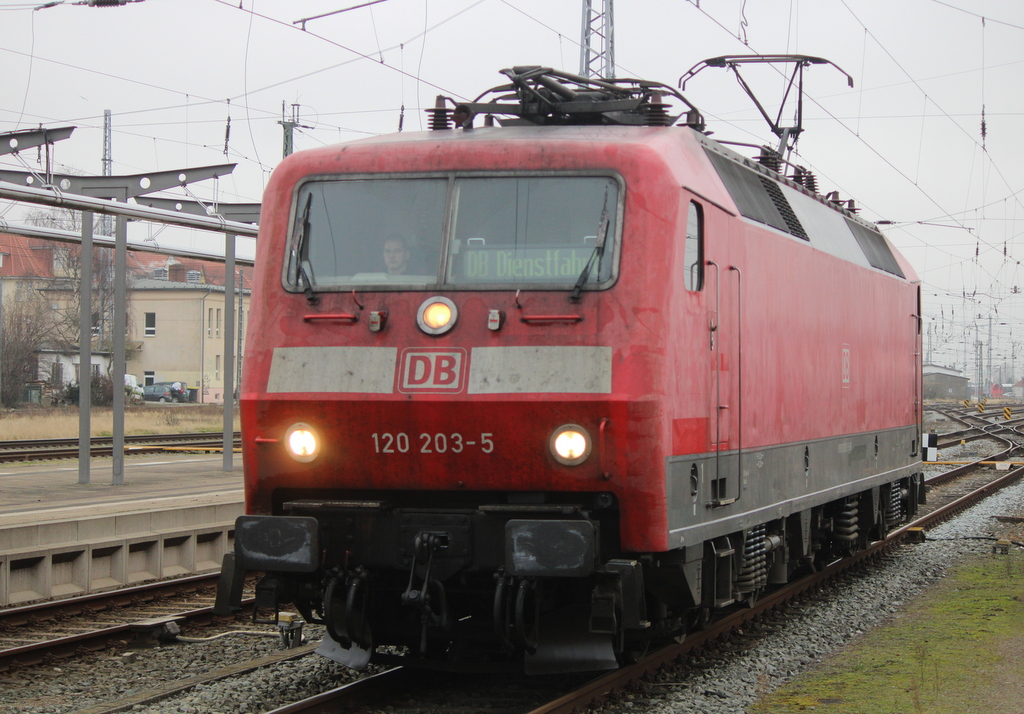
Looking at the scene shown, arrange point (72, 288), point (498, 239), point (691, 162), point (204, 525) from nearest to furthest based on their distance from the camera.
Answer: point (498, 239) → point (691, 162) → point (204, 525) → point (72, 288)

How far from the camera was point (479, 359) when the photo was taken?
675 centimetres

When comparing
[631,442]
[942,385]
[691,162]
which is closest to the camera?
[631,442]

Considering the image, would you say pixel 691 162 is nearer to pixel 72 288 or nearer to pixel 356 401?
pixel 356 401

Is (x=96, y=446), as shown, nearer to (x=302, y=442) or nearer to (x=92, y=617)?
(x=92, y=617)

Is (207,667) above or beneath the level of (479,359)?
beneath

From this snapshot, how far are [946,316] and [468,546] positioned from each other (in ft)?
264

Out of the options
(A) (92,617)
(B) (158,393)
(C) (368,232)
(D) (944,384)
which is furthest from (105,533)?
A: (D) (944,384)

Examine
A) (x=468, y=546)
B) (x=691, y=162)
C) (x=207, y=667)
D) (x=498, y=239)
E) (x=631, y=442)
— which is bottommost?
(x=207, y=667)

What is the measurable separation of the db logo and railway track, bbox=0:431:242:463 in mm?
16211

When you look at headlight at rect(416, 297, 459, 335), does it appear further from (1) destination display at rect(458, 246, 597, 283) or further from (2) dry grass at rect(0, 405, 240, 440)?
(2) dry grass at rect(0, 405, 240, 440)

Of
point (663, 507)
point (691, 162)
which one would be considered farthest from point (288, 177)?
point (663, 507)

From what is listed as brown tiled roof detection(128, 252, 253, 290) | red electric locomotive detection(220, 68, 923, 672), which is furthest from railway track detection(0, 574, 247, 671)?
brown tiled roof detection(128, 252, 253, 290)

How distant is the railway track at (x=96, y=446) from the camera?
23.3 metres

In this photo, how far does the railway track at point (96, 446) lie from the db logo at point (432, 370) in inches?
638
